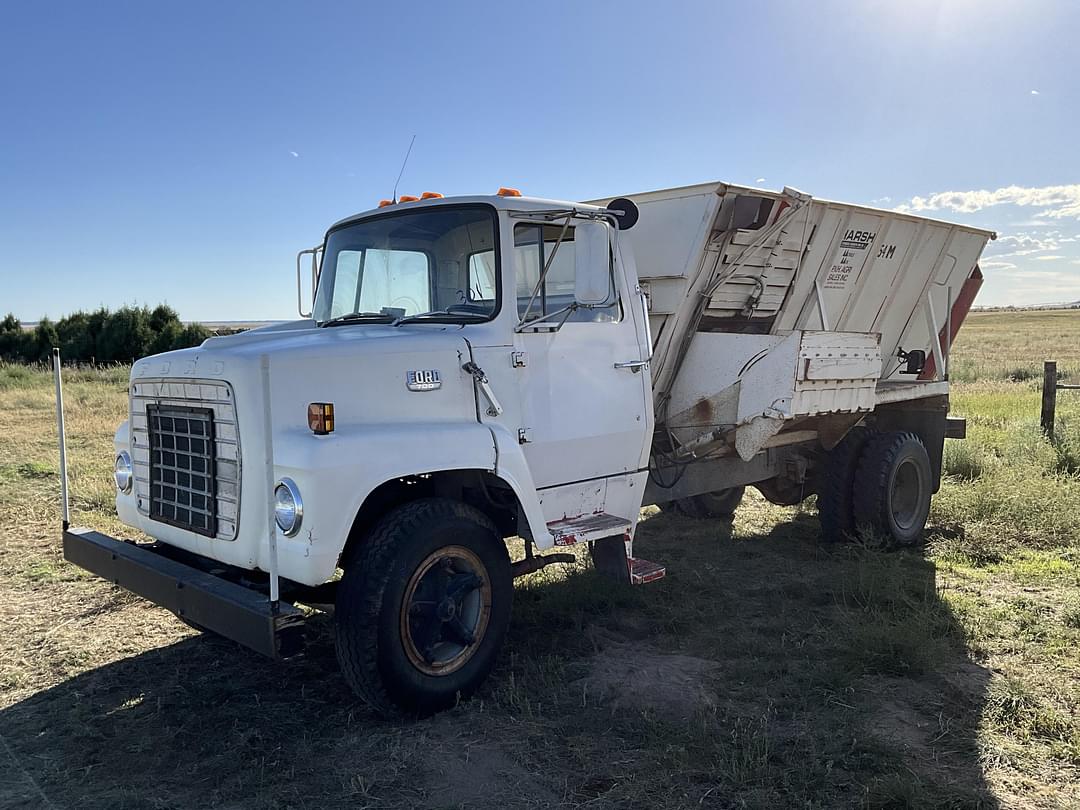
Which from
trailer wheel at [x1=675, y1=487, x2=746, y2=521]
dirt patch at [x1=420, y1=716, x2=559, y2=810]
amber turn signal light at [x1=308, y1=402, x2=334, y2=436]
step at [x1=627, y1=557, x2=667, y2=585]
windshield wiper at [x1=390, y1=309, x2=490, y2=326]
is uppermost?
windshield wiper at [x1=390, y1=309, x2=490, y2=326]

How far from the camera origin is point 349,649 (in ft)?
13.0

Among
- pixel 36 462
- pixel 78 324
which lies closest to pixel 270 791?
pixel 36 462

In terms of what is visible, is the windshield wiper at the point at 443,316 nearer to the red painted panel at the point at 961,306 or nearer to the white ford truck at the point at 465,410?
the white ford truck at the point at 465,410

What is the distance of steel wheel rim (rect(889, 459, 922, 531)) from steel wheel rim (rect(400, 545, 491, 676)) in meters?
4.63

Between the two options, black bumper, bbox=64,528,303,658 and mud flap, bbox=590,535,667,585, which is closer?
black bumper, bbox=64,528,303,658

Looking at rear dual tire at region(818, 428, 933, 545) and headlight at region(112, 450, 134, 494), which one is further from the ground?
headlight at region(112, 450, 134, 494)

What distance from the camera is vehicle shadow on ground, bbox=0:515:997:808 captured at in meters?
3.63

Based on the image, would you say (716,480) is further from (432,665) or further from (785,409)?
(432,665)

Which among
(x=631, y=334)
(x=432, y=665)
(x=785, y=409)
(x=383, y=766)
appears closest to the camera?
(x=383, y=766)

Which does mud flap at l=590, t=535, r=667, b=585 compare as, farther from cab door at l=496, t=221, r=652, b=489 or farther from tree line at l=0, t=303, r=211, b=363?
tree line at l=0, t=303, r=211, b=363

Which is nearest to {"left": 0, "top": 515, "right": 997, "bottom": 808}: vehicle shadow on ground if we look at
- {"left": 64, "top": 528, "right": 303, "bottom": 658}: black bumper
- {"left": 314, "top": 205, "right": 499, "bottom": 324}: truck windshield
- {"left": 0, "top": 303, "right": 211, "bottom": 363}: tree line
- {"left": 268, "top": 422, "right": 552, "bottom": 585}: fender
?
{"left": 64, "top": 528, "right": 303, "bottom": 658}: black bumper

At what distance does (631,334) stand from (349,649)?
248 centimetres

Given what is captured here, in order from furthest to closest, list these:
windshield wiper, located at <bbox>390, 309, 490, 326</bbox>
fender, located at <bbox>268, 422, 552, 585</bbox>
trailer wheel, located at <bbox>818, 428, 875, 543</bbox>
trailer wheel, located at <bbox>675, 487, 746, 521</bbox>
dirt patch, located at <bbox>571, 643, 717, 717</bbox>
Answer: trailer wheel, located at <bbox>675, 487, 746, 521</bbox> → trailer wheel, located at <bbox>818, 428, 875, 543</bbox> → windshield wiper, located at <bbox>390, 309, 490, 326</bbox> → dirt patch, located at <bbox>571, 643, 717, 717</bbox> → fender, located at <bbox>268, 422, 552, 585</bbox>

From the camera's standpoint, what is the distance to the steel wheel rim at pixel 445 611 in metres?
Answer: 4.20
